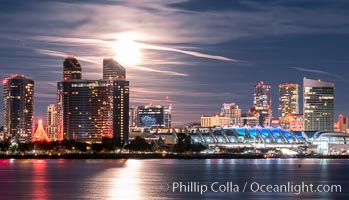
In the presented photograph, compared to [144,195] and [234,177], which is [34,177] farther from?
[144,195]

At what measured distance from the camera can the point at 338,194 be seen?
84625 mm

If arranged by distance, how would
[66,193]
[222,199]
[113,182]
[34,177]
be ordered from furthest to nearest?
[34,177]
[113,182]
[66,193]
[222,199]

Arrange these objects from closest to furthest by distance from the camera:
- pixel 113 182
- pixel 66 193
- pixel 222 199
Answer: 1. pixel 222 199
2. pixel 66 193
3. pixel 113 182

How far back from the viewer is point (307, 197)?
78438 mm

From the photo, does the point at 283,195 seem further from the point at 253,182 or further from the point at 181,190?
the point at 253,182

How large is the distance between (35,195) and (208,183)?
25134mm

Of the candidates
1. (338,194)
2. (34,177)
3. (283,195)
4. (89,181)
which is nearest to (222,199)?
(283,195)

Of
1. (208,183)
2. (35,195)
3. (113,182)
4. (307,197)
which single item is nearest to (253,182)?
(208,183)

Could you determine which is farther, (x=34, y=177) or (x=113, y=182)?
(x=34, y=177)

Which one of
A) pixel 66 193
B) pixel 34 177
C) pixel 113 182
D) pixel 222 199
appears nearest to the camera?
pixel 222 199

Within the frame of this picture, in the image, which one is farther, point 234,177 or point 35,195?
point 234,177

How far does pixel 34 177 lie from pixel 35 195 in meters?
31.7

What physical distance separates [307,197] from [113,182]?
28.6 m

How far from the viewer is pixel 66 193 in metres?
84.5
